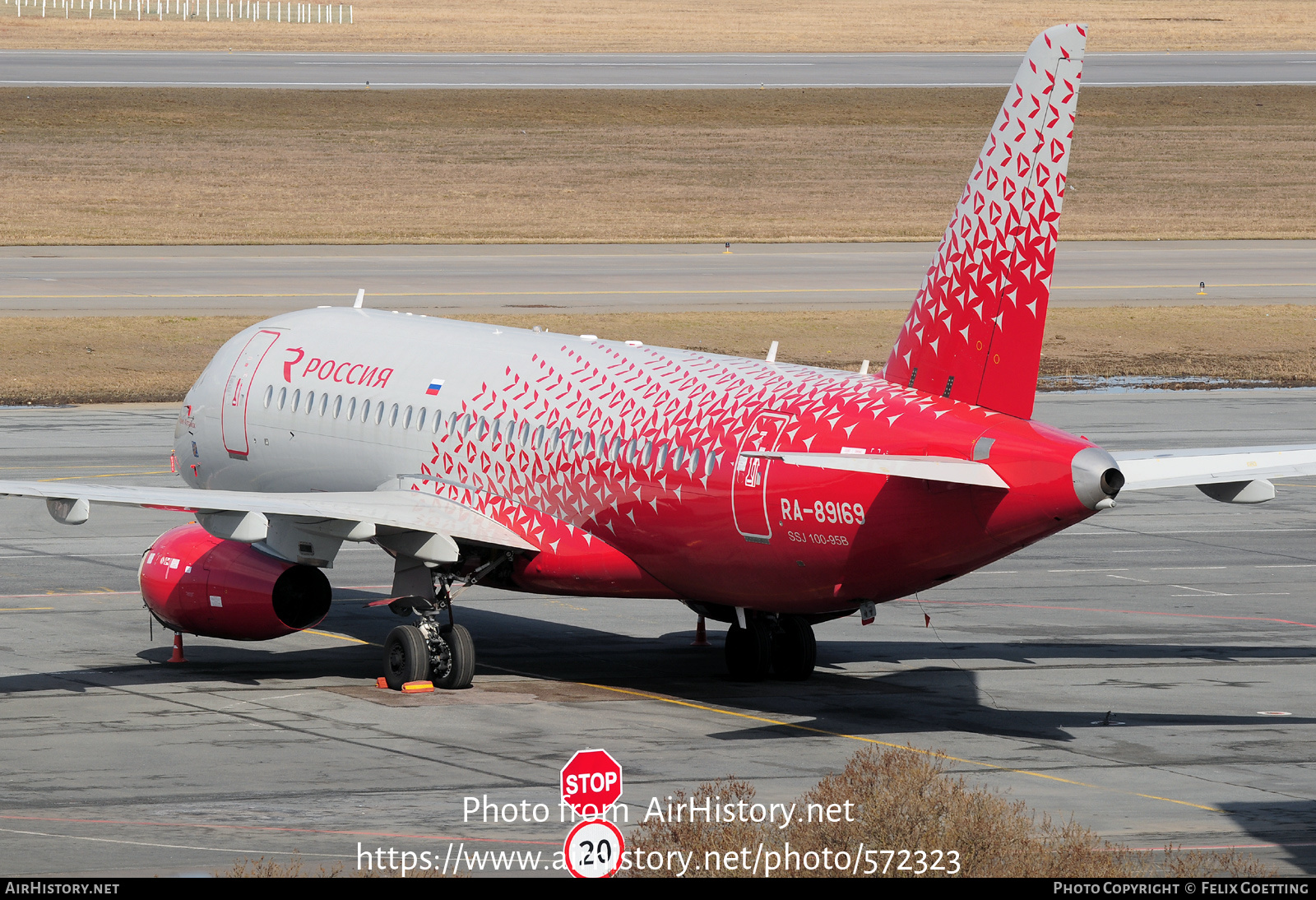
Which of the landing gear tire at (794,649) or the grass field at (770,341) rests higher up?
the grass field at (770,341)

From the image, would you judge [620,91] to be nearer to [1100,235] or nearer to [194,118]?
[194,118]

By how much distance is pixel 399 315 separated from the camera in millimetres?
33469

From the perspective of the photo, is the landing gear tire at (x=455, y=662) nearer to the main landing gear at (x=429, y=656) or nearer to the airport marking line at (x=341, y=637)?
the main landing gear at (x=429, y=656)

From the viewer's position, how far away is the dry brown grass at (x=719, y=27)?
15062 cm

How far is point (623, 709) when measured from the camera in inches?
1062

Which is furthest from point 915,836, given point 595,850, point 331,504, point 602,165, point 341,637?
point 602,165

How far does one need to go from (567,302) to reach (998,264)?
48.6 m

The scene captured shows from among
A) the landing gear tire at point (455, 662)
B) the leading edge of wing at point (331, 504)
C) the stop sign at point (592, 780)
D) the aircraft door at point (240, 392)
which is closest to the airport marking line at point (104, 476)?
the aircraft door at point (240, 392)

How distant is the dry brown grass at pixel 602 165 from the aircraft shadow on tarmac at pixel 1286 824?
71278 mm

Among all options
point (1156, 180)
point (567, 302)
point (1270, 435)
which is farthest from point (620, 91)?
point (1270, 435)

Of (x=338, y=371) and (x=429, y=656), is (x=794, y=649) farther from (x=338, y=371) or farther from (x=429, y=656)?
(x=338, y=371)

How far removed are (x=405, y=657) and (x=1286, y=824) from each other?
1274 cm

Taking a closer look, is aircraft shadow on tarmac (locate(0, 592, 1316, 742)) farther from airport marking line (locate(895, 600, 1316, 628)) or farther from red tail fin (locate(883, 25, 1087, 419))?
red tail fin (locate(883, 25, 1087, 419))

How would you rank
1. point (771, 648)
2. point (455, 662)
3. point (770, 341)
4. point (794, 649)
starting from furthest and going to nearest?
point (770, 341), point (771, 648), point (794, 649), point (455, 662)
